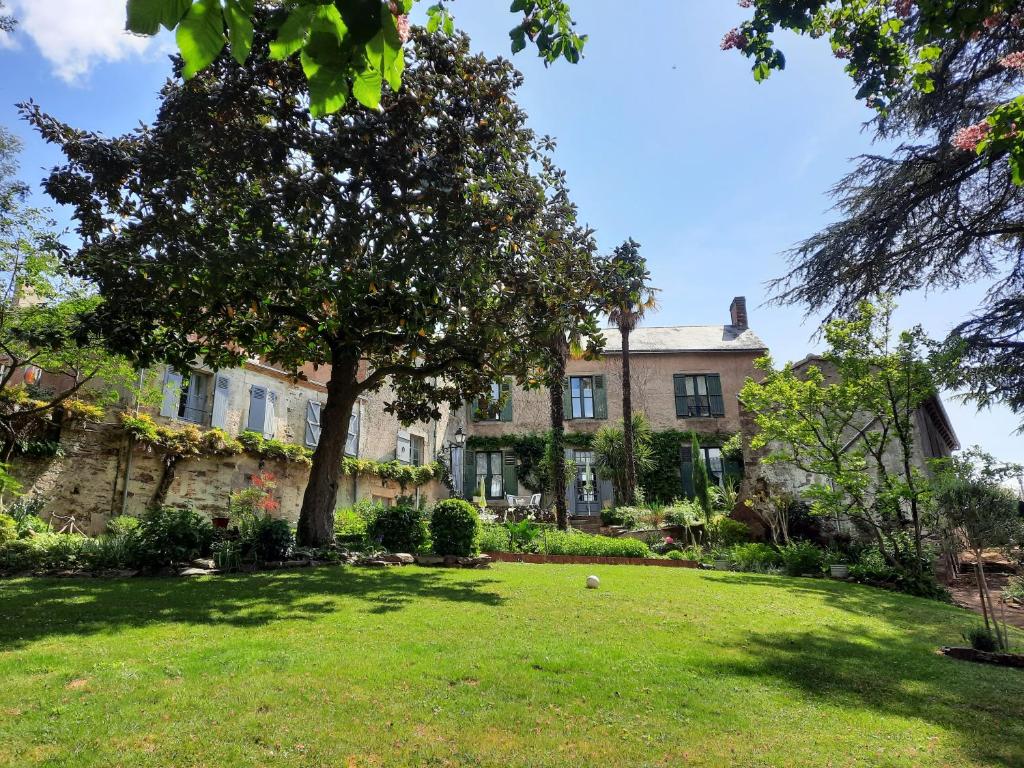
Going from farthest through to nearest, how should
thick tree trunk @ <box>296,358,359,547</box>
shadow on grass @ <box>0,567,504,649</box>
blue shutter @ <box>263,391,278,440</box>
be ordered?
blue shutter @ <box>263,391,278,440</box> → thick tree trunk @ <box>296,358,359,547</box> → shadow on grass @ <box>0,567,504,649</box>

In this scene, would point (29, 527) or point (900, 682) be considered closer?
point (900, 682)

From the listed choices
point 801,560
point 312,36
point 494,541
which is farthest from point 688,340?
point 312,36

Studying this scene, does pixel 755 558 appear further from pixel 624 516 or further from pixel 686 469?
pixel 686 469

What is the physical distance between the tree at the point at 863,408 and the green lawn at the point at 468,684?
4344mm

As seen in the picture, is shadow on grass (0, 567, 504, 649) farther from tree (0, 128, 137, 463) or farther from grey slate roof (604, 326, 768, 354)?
grey slate roof (604, 326, 768, 354)

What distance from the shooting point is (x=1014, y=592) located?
10828 millimetres

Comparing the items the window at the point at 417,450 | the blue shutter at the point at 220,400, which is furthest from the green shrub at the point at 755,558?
the blue shutter at the point at 220,400

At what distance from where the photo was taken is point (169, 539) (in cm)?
877

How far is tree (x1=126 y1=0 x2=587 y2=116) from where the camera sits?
1.39 meters

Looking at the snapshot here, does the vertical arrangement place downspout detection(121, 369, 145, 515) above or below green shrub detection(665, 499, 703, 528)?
above

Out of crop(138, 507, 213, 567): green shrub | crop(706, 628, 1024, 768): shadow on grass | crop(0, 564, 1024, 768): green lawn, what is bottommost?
crop(706, 628, 1024, 768): shadow on grass

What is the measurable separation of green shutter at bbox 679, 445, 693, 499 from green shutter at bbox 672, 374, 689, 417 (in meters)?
1.82

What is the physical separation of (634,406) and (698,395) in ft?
9.86

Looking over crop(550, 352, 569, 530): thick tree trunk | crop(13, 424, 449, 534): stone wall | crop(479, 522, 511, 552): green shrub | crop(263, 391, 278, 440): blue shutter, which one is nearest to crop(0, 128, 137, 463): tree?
crop(13, 424, 449, 534): stone wall
